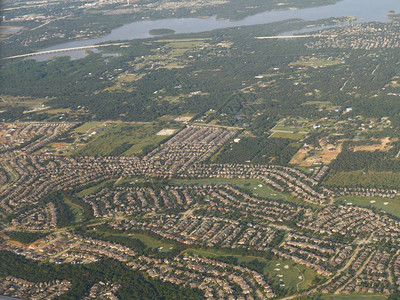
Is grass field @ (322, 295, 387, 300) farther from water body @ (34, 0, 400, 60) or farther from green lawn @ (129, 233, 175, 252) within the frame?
water body @ (34, 0, 400, 60)

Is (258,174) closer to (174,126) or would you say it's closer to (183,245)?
(183,245)

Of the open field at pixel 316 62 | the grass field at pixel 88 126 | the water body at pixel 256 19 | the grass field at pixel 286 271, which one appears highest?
the grass field at pixel 286 271

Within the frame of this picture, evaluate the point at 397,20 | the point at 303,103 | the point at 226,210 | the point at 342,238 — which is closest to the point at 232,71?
the point at 303,103

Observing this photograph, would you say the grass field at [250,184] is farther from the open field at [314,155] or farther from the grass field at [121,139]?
the grass field at [121,139]

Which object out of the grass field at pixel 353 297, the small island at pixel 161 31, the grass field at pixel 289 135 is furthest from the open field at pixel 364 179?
the small island at pixel 161 31

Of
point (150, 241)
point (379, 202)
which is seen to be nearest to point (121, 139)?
point (150, 241)
